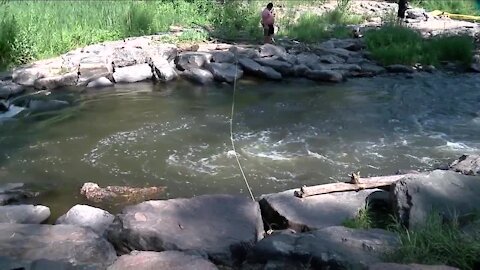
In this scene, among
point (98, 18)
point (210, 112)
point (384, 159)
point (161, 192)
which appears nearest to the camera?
point (161, 192)

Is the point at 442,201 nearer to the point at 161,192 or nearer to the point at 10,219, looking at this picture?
the point at 161,192

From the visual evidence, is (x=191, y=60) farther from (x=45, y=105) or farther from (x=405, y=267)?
(x=405, y=267)

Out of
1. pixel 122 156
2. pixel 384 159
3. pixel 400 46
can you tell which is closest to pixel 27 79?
pixel 122 156

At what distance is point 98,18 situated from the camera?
437 inches

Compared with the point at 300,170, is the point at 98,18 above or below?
above

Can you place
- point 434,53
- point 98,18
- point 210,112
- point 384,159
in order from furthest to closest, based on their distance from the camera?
point 98,18 < point 434,53 < point 210,112 < point 384,159

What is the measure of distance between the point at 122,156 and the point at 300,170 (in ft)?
5.93

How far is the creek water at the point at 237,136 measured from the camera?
201 inches

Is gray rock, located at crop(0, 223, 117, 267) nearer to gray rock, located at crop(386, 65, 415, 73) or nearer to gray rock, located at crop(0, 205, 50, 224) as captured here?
gray rock, located at crop(0, 205, 50, 224)

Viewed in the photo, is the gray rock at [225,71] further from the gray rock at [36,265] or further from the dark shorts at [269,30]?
the gray rock at [36,265]

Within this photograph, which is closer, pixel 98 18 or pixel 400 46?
pixel 400 46

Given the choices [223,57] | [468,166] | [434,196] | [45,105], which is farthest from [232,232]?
[223,57]

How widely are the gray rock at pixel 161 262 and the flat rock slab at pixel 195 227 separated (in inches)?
9.3

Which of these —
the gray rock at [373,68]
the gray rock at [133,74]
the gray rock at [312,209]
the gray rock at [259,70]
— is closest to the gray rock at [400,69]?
the gray rock at [373,68]
